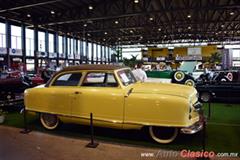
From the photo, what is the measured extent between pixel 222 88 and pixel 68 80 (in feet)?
24.1

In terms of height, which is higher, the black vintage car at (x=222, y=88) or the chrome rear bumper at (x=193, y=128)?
the black vintage car at (x=222, y=88)

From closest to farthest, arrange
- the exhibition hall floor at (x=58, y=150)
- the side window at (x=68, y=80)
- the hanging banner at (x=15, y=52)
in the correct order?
1. the exhibition hall floor at (x=58, y=150)
2. the side window at (x=68, y=80)
3. the hanging banner at (x=15, y=52)

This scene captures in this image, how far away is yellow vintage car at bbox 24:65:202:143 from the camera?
17.6 feet

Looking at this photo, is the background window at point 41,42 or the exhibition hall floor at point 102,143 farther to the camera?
the background window at point 41,42

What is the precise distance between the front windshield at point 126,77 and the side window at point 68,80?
107cm

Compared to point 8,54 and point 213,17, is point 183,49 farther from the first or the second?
point 8,54

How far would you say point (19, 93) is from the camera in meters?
10.6

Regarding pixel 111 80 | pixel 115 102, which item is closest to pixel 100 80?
pixel 111 80

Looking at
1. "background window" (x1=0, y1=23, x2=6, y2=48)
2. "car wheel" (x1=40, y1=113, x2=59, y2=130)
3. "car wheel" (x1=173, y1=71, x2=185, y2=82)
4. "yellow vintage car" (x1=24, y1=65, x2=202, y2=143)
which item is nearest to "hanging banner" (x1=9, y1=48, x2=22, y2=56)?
"background window" (x1=0, y1=23, x2=6, y2=48)

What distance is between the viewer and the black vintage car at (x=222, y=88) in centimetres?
1112

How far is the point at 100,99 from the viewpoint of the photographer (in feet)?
19.8

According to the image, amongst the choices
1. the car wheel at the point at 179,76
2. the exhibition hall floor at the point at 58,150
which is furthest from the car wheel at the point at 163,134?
the car wheel at the point at 179,76

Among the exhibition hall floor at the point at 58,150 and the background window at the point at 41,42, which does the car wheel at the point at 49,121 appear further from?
the background window at the point at 41,42

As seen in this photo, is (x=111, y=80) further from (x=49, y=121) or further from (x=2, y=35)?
(x=2, y=35)
